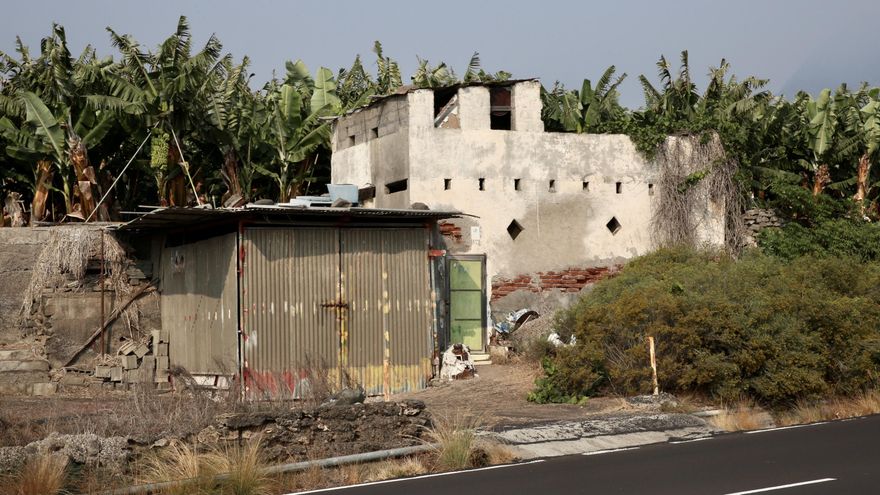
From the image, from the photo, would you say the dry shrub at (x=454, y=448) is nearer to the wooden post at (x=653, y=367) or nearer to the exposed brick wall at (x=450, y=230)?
the wooden post at (x=653, y=367)

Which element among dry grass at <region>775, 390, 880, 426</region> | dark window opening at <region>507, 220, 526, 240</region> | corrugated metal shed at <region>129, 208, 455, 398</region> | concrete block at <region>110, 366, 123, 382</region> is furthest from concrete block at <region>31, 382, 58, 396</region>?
dry grass at <region>775, 390, 880, 426</region>

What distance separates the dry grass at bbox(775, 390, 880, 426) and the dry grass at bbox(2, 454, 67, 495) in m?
10.9

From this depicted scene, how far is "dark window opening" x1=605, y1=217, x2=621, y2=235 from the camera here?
2567 cm

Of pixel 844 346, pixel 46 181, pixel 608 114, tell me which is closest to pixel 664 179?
pixel 608 114

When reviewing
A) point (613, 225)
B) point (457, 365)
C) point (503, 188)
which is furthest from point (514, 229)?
point (457, 365)

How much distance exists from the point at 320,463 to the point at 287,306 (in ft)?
25.9

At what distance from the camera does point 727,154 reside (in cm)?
2683

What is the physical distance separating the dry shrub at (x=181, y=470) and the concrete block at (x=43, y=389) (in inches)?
418

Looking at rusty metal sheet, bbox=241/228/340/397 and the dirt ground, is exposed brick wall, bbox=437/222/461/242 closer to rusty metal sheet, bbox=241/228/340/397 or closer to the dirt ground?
the dirt ground

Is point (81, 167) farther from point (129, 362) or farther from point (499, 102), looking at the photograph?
point (499, 102)

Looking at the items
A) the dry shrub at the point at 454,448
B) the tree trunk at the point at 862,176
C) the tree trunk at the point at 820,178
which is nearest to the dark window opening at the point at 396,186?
the dry shrub at the point at 454,448

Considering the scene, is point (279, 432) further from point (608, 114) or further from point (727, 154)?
point (608, 114)

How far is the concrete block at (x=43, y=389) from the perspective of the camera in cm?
2148

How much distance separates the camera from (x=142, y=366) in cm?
2230
